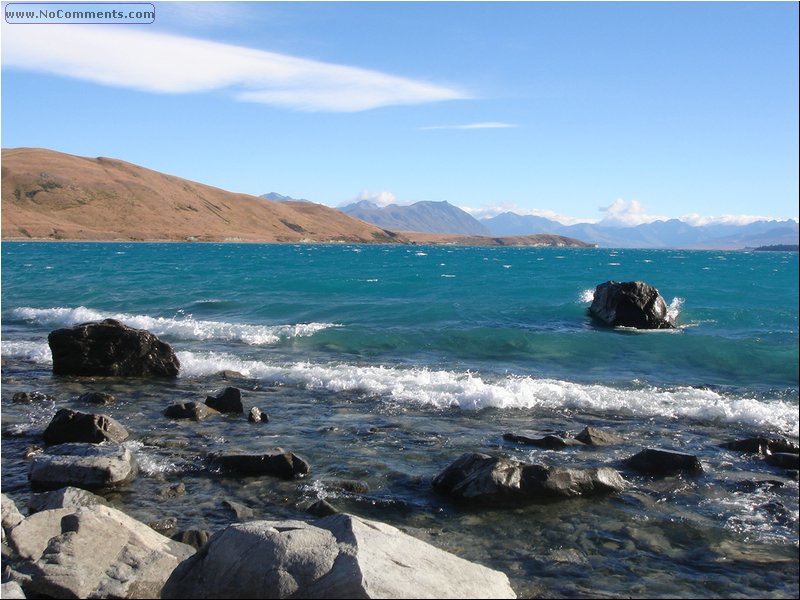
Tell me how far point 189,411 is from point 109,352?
5846 mm

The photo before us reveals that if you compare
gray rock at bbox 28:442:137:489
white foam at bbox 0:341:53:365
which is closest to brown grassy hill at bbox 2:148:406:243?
white foam at bbox 0:341:53:365

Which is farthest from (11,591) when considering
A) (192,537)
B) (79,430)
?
(79,430)

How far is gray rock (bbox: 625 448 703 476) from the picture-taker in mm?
10906

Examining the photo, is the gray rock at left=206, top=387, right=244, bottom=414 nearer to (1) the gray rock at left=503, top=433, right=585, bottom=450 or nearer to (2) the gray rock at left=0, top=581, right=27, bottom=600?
(1) the gray rock at left=503, top=433, right=585, bottom=450

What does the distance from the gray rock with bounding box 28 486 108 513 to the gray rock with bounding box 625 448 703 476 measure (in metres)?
8.20

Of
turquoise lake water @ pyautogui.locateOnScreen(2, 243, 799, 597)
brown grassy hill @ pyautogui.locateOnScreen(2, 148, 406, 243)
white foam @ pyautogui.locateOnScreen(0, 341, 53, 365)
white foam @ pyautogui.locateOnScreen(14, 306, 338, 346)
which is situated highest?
brown grassy hill @ pyautogui.locateOnScreen(2, 148, 406, 243)

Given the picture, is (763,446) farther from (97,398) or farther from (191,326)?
(191,326)

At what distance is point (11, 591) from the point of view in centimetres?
619

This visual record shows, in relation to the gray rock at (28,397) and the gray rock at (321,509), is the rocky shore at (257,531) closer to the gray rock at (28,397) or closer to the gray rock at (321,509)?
the gray rock at (321,509)

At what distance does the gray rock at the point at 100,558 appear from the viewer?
677 cm

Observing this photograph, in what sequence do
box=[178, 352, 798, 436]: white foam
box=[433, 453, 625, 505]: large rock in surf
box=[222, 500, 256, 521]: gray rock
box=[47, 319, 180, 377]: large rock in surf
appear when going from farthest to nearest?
box=[47, 319, 180, 377]: large rock in surf
box=[178, 352, 798, 436]: white foam
box=[433, 453, 625, 505]: large rock in surf
box=[222, 500, 256, 521]: gray rock

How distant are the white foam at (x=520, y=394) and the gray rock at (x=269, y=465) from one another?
5.41 metres

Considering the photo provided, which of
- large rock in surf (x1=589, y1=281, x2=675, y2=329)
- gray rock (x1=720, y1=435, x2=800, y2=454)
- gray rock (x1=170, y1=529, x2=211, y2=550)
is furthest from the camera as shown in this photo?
large rock in surf (x1=589, y1=281, x2=675, y2=329)

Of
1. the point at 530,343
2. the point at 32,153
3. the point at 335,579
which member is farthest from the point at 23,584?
the point at 32,153
